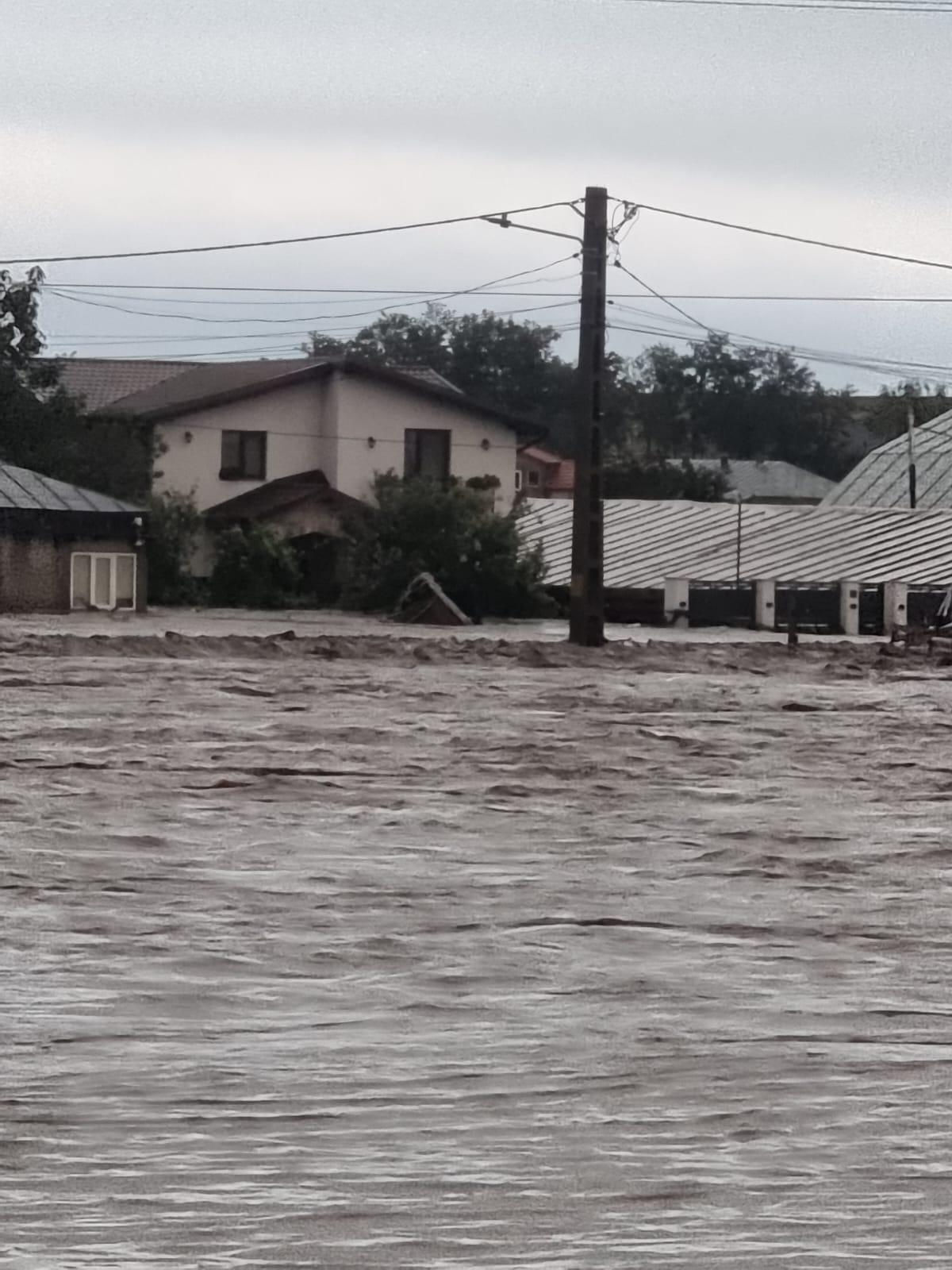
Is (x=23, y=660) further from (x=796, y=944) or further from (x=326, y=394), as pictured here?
(x=326, y=394)

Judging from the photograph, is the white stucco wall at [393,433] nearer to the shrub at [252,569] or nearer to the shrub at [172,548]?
the shrub at [252,569]

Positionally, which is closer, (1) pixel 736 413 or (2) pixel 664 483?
(2) pixel 664 483

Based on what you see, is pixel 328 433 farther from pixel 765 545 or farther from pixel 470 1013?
pixel 470 1013

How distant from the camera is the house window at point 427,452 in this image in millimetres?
61062

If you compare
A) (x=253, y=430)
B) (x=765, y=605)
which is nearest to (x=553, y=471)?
(x=253, y=430)

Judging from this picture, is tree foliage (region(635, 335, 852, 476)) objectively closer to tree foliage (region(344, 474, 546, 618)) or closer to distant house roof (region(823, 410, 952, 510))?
distant house roof (region(823, 410, 952, 510))

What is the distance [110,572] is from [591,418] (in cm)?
2141

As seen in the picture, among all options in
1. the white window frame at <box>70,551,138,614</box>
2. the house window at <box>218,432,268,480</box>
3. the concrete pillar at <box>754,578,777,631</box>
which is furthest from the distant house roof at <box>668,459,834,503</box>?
the white window frame at <box>70,551,138,614</box>

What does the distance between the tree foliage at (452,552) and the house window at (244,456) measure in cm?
605

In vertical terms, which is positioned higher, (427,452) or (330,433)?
(330,433)

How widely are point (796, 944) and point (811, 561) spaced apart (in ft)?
161

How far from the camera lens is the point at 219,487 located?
60906 millimetres

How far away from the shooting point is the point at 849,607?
53.5 meters

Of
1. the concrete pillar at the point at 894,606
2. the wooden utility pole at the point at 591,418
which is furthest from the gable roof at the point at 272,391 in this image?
the wooden utility pole at the point at 591,418
